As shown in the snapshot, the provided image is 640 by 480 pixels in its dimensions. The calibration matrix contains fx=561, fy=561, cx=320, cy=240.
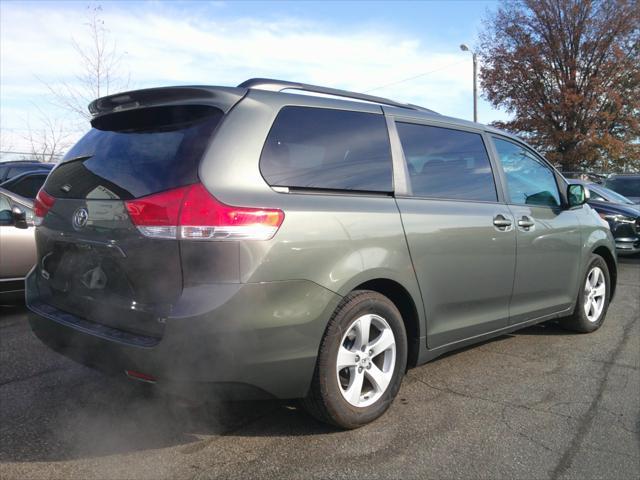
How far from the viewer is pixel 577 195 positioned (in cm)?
486

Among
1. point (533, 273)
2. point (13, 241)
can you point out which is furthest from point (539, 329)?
point (13, 241)

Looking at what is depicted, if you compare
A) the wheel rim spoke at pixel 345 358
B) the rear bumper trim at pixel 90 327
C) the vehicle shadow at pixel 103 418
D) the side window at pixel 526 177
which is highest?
the side window at pixel 526 177

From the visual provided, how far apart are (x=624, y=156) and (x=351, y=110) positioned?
86.8 ft

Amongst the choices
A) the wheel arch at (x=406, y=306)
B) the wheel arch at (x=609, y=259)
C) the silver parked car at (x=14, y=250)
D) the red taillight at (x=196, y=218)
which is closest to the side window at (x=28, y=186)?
the silver parked car at (x=14, y=250)

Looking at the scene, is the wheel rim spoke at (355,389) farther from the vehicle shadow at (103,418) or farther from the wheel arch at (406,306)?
the wheel arch at (406,306)

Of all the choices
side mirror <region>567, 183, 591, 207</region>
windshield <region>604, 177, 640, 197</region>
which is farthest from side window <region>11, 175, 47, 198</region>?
windshield <region>604, 177, 640, 197</region>

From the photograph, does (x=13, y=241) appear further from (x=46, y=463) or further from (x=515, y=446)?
(x=515, y=446)

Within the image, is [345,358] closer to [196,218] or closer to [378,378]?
[378,378]

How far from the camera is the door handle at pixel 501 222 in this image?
13.1 feet

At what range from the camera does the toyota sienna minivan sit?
256 cm

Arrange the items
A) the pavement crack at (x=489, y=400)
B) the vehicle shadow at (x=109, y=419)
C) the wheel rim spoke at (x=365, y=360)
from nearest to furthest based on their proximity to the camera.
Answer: the vehicle shadow at (x=109, y=419)
the wheel rim spoke at (x=365, y=360)
the pavement crack at (x=489, y=400)

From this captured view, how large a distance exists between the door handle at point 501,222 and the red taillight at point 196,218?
1986mm

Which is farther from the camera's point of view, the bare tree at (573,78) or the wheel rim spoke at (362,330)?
the bare tree at (573,78)

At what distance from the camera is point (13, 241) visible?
5672 millimetres
